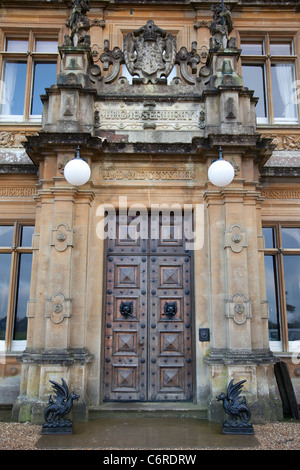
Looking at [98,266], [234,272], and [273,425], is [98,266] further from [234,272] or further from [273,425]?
[273,425]

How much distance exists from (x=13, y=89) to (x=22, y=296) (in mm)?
4823

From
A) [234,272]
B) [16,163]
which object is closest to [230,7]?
[16,163]

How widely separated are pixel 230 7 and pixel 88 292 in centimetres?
771

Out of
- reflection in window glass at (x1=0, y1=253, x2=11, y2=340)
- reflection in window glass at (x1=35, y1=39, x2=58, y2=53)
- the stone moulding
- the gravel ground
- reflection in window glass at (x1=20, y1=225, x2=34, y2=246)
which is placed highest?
reflection in window glass at (x1=35, y1=39, x2=58, y2=53)

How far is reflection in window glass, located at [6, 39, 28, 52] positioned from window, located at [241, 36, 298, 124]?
5227 millimetres

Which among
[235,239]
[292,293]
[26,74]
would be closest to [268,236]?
[292,293]

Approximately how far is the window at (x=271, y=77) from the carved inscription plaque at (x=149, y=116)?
109 inches

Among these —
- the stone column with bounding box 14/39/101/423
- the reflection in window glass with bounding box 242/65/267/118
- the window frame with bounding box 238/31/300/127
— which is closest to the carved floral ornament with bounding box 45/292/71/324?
the stone column with bounding box 14/39/101/423

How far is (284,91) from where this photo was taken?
9.32 metres

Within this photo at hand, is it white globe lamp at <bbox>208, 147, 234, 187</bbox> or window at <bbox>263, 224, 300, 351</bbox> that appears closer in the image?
white globe lamp at <bbox>208, 147, 234, 187</bbox>

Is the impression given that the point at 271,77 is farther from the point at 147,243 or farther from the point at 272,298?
the point at 147,243

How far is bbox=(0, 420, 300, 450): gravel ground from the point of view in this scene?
4.82 meters

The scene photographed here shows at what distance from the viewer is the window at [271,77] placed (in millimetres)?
9180

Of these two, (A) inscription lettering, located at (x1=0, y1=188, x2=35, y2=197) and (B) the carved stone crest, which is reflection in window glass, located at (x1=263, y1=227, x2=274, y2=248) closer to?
(B) the carved stone crest
